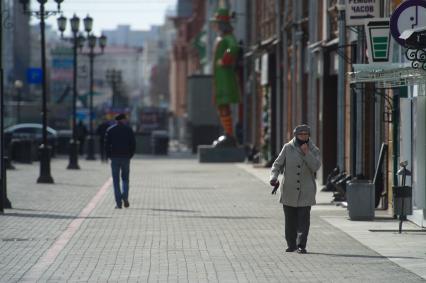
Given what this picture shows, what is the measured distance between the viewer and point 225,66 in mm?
51500

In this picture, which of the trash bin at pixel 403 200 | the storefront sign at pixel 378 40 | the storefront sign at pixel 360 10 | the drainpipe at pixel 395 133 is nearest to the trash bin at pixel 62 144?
the storefront sign at pixel 360 10

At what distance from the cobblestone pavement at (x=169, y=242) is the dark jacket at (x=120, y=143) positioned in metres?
1.02

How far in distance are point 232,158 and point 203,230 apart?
108 feet

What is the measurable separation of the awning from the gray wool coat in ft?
5.72

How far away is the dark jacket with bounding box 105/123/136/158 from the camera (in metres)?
26.1

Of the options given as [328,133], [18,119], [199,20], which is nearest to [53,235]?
[328,133]

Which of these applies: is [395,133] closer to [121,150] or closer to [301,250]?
[121,150]

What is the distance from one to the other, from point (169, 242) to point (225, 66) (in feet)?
109

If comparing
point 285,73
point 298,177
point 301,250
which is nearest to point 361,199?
point 298,177

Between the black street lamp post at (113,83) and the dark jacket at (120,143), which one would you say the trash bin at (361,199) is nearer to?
the dark jacket at (120,143)

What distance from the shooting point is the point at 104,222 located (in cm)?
2233

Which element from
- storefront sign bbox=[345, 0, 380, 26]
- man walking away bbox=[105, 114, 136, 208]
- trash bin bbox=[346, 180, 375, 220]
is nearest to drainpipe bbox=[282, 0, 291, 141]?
man walking away bbox=[105, 114, 136, 208]

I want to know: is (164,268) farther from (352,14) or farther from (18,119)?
(18,119)

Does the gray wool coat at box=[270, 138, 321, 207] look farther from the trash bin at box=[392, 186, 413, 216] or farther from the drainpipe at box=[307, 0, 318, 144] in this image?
the drainpipe at box=[307, 0, 318, 144]
